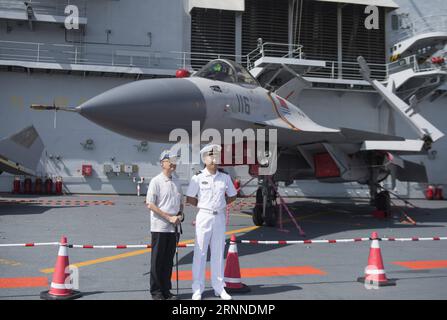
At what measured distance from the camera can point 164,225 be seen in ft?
16.1

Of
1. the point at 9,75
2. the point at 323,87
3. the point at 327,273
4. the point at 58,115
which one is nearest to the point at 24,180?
the point at 58,115

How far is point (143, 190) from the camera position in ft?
73.7

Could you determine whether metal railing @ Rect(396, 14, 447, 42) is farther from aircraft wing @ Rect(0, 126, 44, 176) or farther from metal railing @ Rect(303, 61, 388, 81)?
aircraft wing @ Rect(0, 126, 44, 176)

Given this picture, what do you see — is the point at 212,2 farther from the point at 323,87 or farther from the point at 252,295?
the point at 252,295

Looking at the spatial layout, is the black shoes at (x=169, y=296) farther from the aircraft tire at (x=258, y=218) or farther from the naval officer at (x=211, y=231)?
the aircraft tire at (x=258, y=218)

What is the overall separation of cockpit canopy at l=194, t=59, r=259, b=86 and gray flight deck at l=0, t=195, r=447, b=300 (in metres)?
3.32

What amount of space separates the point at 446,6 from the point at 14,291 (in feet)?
98.9

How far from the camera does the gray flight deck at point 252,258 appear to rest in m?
5.27

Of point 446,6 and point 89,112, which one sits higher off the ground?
point 446,6

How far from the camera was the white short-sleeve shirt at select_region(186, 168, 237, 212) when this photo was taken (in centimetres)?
492

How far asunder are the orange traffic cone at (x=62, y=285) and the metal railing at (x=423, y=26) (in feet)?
87.6

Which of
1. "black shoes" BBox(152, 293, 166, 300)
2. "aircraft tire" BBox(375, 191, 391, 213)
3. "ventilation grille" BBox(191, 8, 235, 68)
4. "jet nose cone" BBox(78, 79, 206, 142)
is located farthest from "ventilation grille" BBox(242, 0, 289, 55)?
"black shoes" BBox(152, 293, 166, 300)

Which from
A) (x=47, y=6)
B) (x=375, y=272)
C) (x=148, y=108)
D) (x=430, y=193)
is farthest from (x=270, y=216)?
(x=47, y=6)

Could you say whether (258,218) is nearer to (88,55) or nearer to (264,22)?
(88,55)
